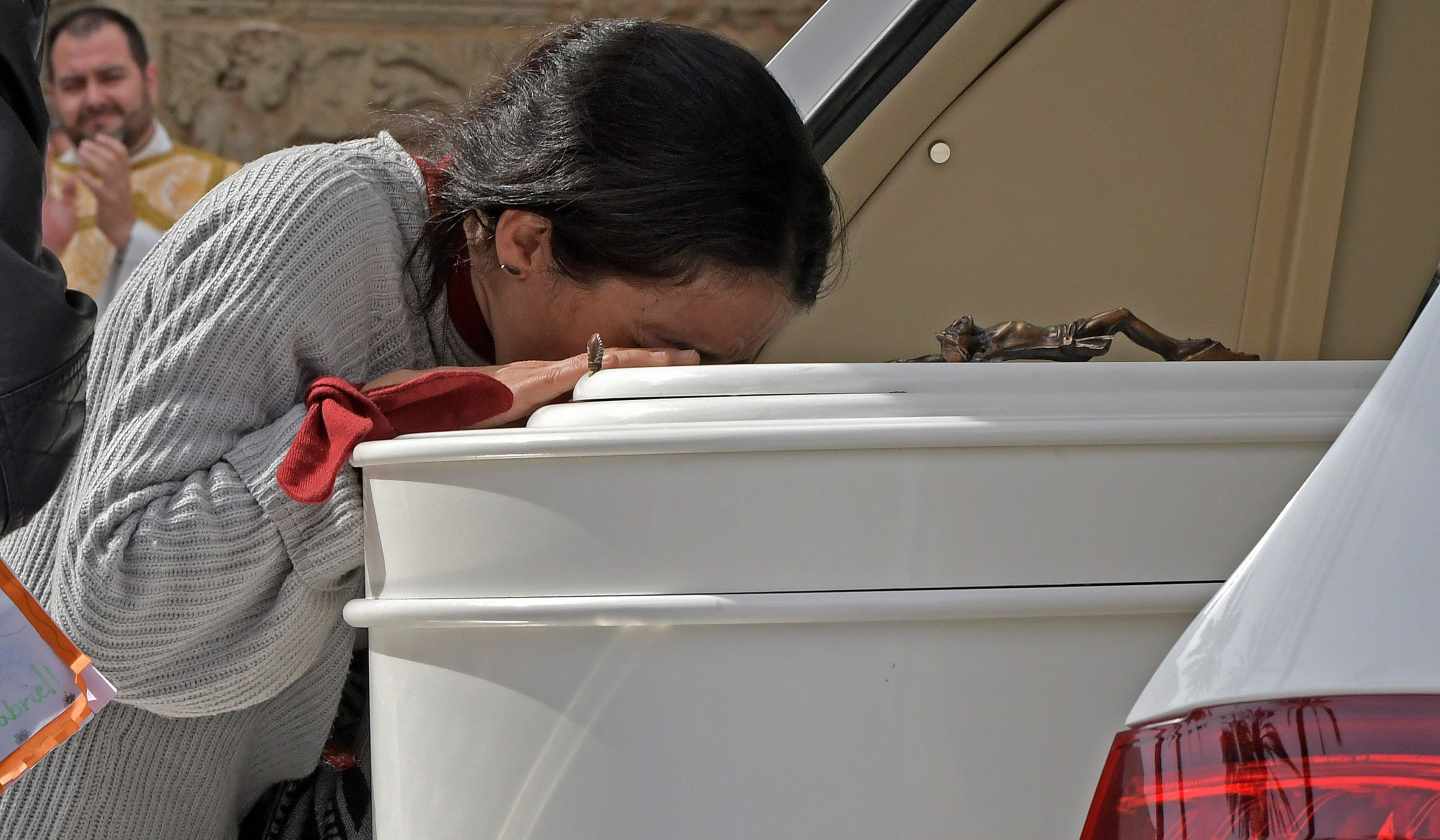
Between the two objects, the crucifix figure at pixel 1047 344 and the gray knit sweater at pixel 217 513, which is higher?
the crucifix figure at pixel 1047 344

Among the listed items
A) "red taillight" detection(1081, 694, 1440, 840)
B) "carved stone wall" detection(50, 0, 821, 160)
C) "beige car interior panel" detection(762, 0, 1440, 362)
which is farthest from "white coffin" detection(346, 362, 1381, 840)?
"carved stone wall" detection(50, 0, 821, 160)

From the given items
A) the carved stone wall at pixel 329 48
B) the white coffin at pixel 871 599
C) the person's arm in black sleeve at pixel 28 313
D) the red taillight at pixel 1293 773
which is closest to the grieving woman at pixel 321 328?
the person's arm in black sleeve at pixel 28 313

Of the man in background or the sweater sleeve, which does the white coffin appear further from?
the man in background

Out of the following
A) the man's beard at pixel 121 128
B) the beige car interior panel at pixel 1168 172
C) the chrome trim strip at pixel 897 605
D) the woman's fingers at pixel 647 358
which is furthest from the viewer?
the man's beard at pixel 121 128

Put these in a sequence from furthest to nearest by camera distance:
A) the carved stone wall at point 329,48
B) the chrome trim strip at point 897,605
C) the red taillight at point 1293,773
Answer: the carved stone wall at point 329,48 < the chrome trim strip at point 897,605 < the red taillight at point 1293,773

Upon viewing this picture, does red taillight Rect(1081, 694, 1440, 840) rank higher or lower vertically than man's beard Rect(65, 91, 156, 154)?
lower

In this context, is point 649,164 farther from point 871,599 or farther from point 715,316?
point 871,599

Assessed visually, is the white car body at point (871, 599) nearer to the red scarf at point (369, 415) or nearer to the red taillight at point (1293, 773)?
the red taillight at point (1293, 773)

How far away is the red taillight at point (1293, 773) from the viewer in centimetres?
64

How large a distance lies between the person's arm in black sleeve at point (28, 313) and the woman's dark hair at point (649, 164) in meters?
0.56

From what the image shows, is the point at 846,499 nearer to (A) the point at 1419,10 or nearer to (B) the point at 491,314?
(B) the point at 491,314

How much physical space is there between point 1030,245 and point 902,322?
0.18 metres

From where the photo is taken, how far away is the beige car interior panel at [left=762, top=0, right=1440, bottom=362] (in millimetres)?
1855

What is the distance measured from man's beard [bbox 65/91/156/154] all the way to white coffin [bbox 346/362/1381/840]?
4.71 m
